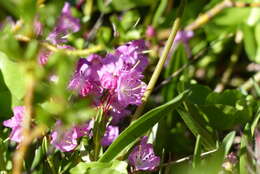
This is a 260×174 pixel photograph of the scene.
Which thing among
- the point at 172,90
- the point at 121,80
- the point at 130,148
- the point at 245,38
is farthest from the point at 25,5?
the point at 245,38

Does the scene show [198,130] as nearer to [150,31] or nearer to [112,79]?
[112,79]

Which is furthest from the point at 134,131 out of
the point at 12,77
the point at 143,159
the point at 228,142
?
the point at 12,77

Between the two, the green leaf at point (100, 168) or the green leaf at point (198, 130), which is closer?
the green leaf at point (100, 168)

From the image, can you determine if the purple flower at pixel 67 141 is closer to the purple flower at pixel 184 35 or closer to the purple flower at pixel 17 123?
the purple flower at pixel 17 123

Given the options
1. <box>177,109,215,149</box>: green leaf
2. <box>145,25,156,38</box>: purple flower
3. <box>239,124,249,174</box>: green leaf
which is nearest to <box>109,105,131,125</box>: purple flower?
<box>177,109,215,149</box>: green leaf

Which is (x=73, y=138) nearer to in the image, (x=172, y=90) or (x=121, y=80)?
(x=121, y=80)

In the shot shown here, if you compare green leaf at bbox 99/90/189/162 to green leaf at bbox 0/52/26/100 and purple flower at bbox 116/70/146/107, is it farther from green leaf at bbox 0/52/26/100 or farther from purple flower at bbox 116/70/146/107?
green leaf at bbox 0/52/26/100

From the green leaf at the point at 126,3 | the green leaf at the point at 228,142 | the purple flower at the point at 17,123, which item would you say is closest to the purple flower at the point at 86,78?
the purple flower at the point at 17,123
